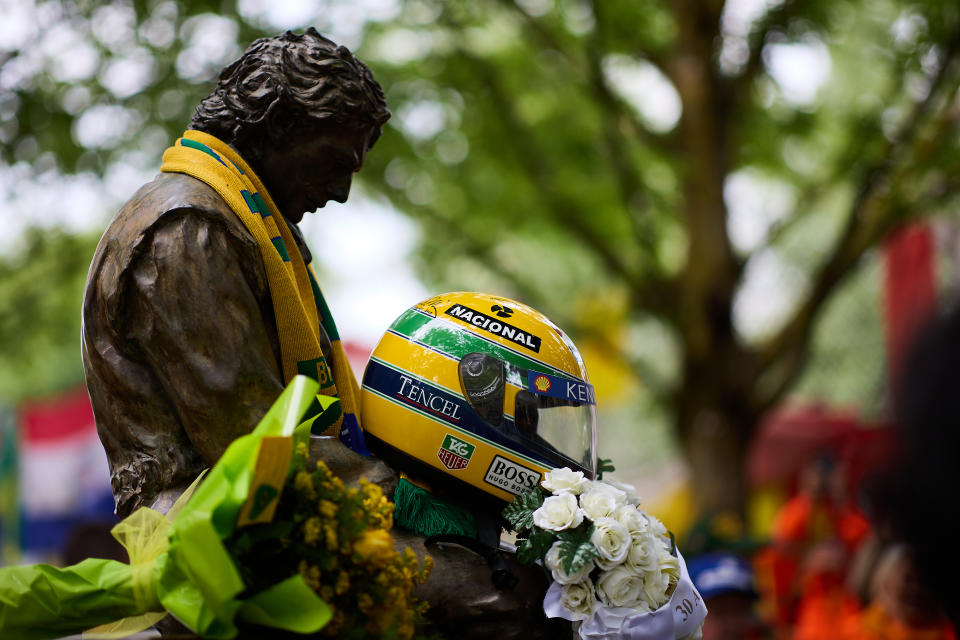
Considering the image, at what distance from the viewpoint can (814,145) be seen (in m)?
11.1

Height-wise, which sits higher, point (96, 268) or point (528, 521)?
point (96, 268)

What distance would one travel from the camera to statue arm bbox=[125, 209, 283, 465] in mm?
2248

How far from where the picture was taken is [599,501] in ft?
8.02

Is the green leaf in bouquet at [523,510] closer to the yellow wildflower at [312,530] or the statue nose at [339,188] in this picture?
the yellow wildflower at [312,530]

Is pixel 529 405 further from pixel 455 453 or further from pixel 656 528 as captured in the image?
pixel 656 528

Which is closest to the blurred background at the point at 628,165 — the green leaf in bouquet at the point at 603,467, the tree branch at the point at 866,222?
the tree branch at the point at 866,222

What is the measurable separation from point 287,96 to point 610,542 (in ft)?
4.38

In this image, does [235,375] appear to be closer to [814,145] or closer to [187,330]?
[187,330]

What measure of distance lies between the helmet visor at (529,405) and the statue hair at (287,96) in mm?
699

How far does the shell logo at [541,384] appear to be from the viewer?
2.57 meters

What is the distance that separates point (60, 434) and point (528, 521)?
15491mm

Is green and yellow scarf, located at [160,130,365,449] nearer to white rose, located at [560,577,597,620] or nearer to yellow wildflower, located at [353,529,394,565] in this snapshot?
yellow wildflower, located at [353,529,394,565]

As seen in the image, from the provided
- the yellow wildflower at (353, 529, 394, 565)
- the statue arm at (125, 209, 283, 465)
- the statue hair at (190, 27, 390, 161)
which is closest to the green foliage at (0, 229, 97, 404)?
the statue hair at (190, 27, 390, 161)

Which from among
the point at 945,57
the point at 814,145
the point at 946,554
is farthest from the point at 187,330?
the point at 814,145
